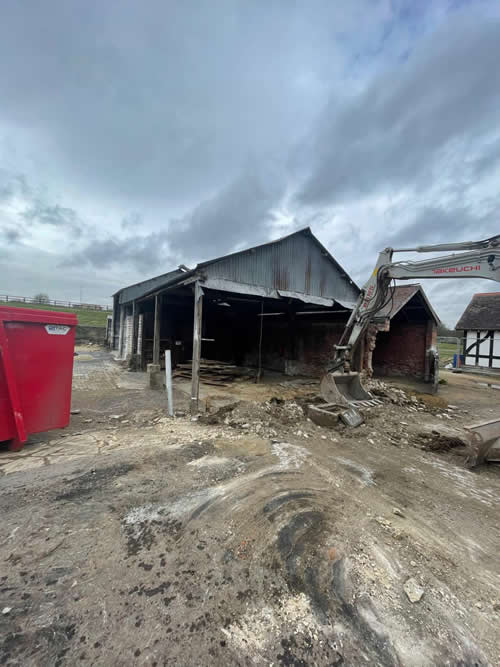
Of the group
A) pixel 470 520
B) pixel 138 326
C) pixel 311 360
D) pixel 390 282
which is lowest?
pixel 470 520

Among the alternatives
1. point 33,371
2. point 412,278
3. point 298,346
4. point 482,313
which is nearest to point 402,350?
point 298,346

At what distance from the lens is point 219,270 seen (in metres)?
7.42

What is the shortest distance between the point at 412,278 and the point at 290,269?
3.57 meters

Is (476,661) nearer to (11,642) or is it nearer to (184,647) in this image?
(184,647)

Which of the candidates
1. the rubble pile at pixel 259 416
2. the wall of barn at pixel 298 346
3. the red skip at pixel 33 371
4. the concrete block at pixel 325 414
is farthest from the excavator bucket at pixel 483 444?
the red skip at pixel 33 371

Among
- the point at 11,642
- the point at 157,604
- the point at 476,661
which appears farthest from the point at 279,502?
the point at 11,642

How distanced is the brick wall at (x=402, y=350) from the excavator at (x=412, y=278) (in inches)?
232

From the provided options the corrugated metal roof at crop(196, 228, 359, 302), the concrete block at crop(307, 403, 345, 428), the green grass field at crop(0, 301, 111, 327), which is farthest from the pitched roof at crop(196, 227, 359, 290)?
the green grass field at crop(0, 301, 111, 327)

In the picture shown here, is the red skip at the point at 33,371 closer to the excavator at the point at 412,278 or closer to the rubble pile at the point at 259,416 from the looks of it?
the rubble pile at the point at 259,416

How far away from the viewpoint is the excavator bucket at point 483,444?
434 centimetres

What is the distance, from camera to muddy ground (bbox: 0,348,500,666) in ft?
5.61

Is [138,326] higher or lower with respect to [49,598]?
higher

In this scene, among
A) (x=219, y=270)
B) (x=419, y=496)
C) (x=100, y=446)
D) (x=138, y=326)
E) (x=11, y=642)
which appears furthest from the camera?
(x=138, y=326)

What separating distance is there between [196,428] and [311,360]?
298 inches
